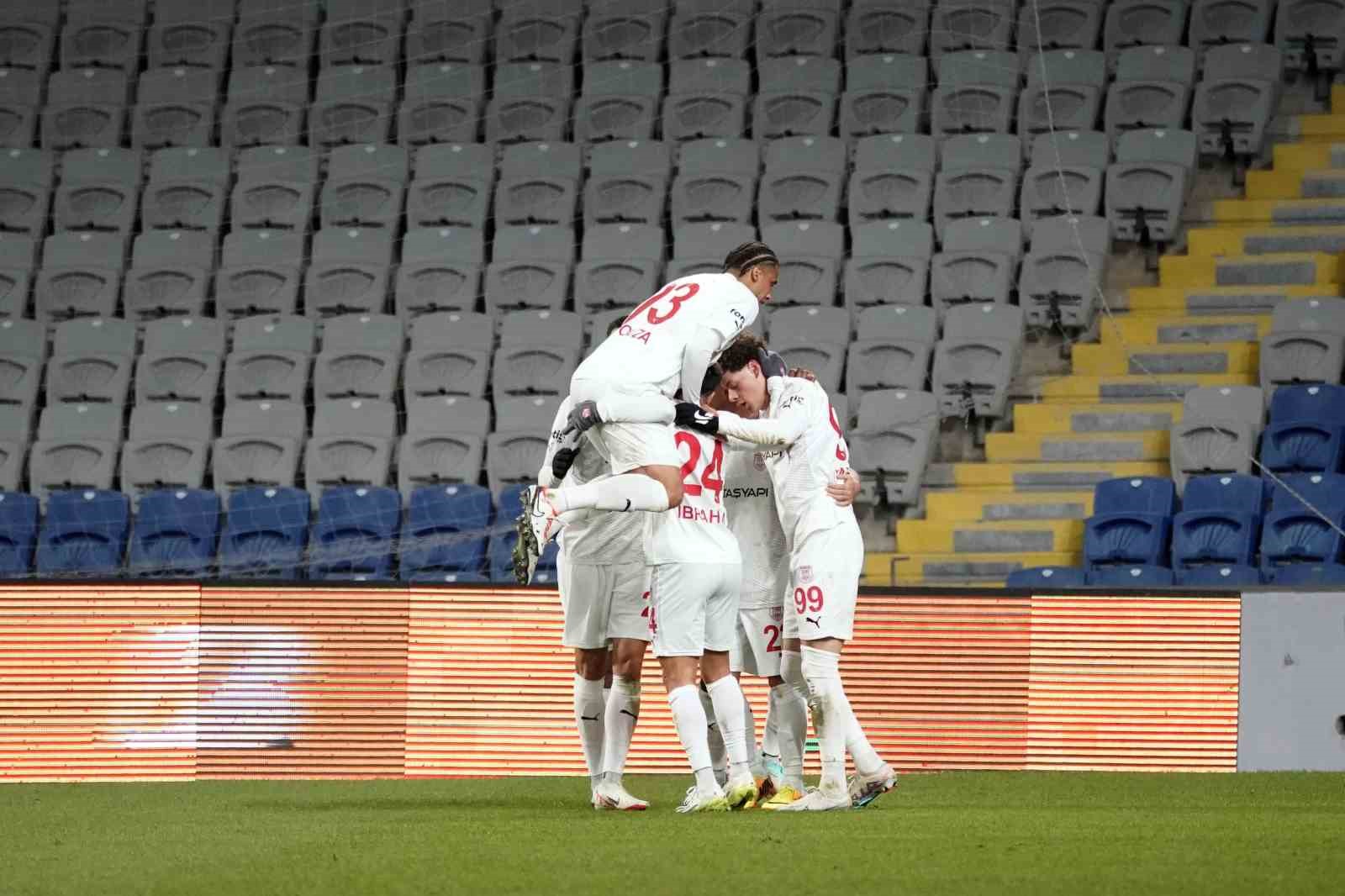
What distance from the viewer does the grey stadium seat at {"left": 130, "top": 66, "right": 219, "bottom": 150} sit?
797 inches

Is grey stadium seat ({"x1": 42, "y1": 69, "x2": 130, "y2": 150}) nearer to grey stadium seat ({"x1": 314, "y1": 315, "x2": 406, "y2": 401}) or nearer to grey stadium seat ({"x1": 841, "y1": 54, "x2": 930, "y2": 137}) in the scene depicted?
grey stadium seat ({"x1": 314, "y1": 315, "x2": 406, "y2": 401})

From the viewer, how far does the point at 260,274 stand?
18703 mm

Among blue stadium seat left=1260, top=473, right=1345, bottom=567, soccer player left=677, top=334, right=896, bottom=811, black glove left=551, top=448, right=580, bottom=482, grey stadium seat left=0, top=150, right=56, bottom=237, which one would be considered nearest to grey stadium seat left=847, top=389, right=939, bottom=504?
blue stadium seat left=1260, top=473, right=1345, bottom=567

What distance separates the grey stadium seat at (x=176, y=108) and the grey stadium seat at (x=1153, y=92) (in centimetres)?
877

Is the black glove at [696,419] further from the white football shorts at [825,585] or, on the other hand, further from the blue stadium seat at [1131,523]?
the blue stadium seat at [1131,523]

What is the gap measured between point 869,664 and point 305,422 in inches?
275

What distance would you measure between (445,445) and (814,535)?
26.9ft

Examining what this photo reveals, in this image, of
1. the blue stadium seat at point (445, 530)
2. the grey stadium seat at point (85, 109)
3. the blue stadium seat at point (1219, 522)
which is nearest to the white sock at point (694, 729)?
the blue stadium seat at point (1219, 522)

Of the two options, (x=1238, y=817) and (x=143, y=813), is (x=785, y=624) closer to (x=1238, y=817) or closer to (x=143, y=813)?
(x=1238, y=817)

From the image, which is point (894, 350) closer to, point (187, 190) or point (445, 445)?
point (445, 445)

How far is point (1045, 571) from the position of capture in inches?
558

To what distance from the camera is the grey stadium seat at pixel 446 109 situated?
1984cm

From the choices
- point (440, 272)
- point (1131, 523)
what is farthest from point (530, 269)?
point (1131, 523)

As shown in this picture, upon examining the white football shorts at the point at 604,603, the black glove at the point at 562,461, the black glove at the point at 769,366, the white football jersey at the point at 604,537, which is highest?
the black glove at the point at 769,366
